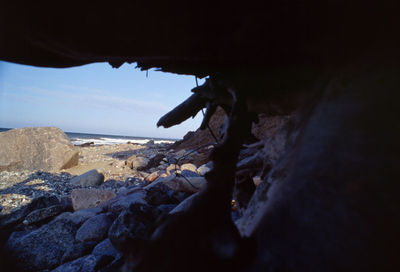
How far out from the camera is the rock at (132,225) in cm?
227

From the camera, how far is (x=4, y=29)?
3.38 ft

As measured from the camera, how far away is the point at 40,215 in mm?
3221

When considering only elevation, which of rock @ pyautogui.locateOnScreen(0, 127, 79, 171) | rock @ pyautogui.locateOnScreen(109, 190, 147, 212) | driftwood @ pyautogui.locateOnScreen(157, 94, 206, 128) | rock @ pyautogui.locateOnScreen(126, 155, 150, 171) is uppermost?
driftwood @ pyautogui.locateOnScreen(157, 94, 206, 128)

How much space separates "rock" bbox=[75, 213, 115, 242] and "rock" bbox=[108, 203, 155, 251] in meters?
0.48

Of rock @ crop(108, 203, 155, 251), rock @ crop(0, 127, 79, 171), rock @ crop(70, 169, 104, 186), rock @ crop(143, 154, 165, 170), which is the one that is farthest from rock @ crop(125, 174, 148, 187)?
rock @ crop(108, 203, 155, 251)

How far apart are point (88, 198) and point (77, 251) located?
1.57 metres

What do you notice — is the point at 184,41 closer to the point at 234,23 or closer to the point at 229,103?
the point at 234,23

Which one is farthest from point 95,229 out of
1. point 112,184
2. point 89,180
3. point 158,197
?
point 89,180

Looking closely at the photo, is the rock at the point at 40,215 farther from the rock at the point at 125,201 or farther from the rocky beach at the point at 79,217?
the rock at the point at 125,201

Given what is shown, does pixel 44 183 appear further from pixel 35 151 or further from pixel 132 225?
pixel 132 225

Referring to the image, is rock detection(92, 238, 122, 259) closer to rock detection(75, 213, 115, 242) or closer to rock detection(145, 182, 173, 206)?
rock detection(75, 213, 115, 242)

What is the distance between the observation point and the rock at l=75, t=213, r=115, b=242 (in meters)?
2.66

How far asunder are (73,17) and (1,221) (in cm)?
388

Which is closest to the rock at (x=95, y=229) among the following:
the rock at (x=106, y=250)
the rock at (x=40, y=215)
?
the rock at (x=106, y=250)
